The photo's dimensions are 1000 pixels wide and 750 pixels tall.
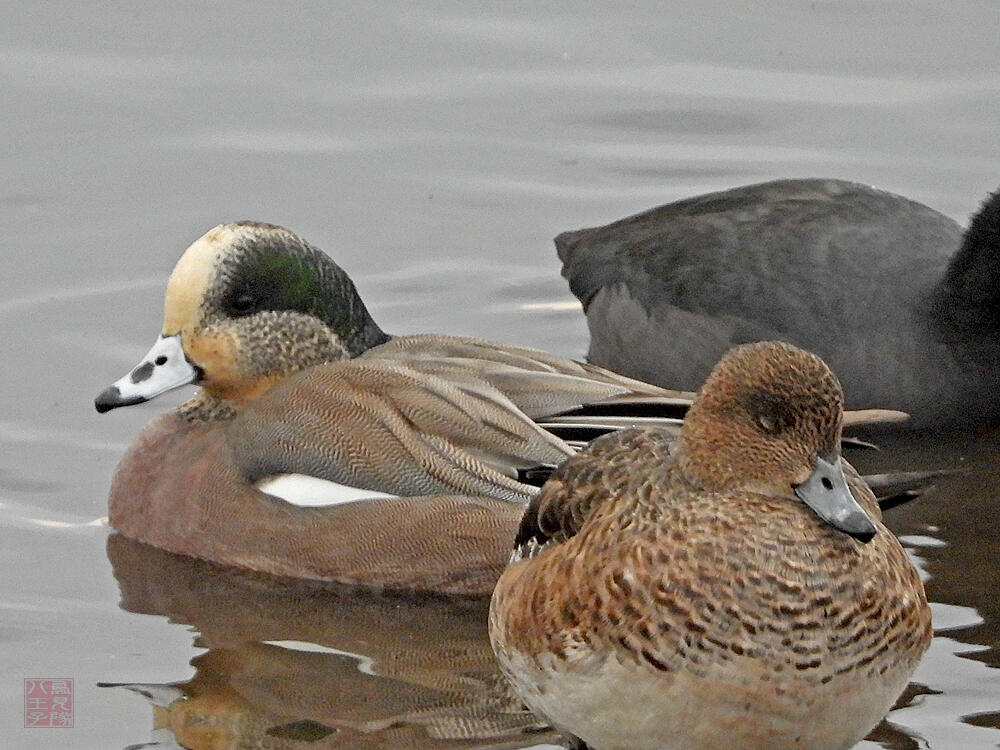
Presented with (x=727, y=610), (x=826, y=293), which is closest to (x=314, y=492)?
(x=727, y=610)

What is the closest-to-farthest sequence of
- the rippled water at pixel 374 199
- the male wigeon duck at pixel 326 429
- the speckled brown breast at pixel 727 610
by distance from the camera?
the speckled brown breast at pixel 727 610, the rippled water at pixel 374 199, the male wigeon duck at pixel 326 429

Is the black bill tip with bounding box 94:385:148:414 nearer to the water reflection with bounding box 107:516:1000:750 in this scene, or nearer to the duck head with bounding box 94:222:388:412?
the duck head with bounding box 94:222:388:412

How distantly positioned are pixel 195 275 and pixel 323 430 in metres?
0.73

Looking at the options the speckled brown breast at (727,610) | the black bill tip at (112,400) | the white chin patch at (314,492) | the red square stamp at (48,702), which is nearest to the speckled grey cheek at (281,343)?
the black bill tip at (112,400)

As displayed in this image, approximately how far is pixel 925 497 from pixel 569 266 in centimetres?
203

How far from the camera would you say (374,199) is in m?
9.41

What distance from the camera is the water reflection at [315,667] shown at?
5.62 meters

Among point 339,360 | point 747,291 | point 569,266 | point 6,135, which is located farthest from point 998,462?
point 6,135

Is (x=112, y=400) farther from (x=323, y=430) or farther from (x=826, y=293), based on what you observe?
(x=826, y=293)

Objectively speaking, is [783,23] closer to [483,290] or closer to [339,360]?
[483,290]

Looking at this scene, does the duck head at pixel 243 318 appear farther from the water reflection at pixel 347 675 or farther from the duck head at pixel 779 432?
the duck head at pixel 779 432

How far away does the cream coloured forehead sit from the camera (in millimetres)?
6762

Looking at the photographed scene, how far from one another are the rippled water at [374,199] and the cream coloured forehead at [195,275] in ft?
2.66

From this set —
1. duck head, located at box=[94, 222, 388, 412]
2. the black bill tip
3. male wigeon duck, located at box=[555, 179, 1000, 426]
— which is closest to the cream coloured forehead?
duck head, located at box=[94, 222, 388, 412]
